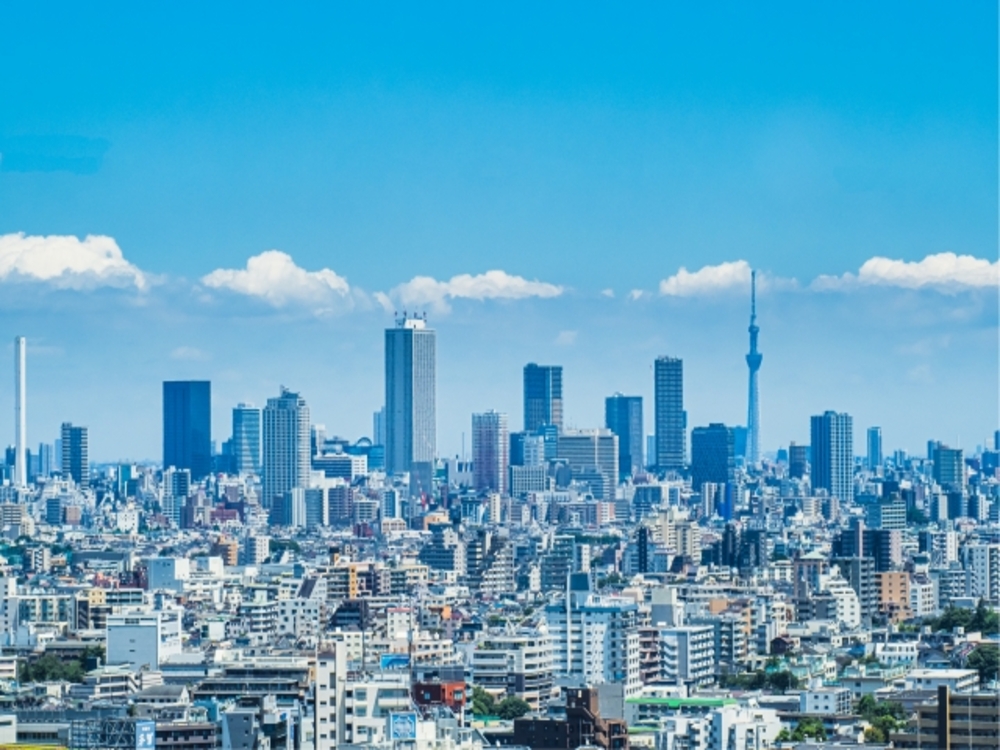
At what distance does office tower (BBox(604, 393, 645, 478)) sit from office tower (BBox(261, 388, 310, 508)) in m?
6.27

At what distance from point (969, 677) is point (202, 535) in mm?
26978

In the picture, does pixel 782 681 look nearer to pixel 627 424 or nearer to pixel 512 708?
pixel 512 708

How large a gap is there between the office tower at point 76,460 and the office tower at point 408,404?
785 centimetres

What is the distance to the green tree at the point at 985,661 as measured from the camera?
1412cm

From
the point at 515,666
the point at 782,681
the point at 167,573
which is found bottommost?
the point at 782,681

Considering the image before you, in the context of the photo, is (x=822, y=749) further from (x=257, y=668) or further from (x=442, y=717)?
(x=257, y=668)

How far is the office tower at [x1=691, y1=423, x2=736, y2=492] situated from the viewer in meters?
52.1

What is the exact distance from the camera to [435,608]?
899 inches

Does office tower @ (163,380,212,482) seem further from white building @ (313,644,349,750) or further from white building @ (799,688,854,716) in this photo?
white building @ (313,644,349,750)

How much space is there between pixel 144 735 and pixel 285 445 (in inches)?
1663

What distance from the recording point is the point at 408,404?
5531cm

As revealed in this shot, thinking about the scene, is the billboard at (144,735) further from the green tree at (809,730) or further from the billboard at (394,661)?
the billboard at (394,661)

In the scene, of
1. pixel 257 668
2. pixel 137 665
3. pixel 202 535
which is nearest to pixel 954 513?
pixel 202 535

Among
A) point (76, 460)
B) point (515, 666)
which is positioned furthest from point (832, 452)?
point (515, 666)
